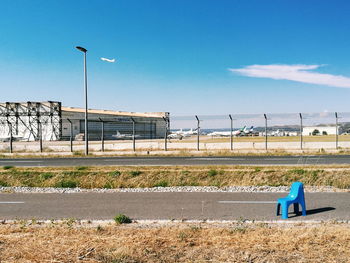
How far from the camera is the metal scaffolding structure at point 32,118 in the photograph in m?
58.6

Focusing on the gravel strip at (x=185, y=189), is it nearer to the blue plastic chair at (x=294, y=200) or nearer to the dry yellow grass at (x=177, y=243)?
the blue plastic chair at (x=294, y=200)

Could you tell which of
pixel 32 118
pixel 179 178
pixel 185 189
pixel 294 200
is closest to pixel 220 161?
pixel 179 178

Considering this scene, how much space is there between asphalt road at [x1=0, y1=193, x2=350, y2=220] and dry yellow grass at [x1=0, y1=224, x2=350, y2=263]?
3.83 ft

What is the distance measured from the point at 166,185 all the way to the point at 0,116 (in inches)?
2304

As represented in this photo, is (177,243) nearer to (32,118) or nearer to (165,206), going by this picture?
(165,206)

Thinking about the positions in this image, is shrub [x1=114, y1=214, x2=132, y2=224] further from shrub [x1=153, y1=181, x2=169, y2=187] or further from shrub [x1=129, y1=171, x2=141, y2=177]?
shrub [x1=129, y1=171, x2=141, y2=177]

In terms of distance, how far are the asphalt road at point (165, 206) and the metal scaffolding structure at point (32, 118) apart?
1981 inches

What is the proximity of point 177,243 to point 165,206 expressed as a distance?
3.26 metres

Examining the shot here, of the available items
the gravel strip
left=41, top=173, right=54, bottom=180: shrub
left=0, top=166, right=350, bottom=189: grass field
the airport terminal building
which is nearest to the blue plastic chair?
the gravel strip

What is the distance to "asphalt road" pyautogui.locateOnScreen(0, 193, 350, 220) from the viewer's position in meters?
7.69

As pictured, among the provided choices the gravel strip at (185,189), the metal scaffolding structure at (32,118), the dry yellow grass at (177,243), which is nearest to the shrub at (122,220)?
the dry yellow grass at (177,243)

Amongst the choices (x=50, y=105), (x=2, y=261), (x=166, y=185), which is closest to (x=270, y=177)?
(x=166, y=185)

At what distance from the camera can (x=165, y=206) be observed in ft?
28.4

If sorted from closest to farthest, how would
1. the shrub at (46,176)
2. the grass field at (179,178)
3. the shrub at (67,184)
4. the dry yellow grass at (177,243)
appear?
the dry yellow grass at (177,243)
the grass field at (179,178)
the shrub at (67,184)
the shrub at (46,176)
